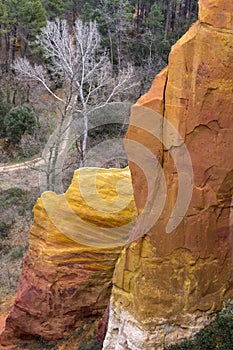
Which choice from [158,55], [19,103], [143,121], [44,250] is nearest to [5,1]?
[19,103]

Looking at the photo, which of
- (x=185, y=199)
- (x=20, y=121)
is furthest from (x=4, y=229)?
(x=185, y=199)

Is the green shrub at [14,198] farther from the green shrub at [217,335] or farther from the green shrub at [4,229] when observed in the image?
the green shrub at [217,335]

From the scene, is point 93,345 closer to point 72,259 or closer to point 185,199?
point 72,259

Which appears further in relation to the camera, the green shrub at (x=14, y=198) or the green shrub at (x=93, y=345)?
the green shrub at (x=14, y=198)

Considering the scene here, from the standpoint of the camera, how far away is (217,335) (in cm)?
847

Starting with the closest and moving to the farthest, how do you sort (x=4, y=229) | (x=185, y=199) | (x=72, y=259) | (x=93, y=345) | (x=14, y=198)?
(x=185, y=199)
(x=93, y=345)
(x=72, y=259)
(x=4, y=229)
(x=14, y=198)

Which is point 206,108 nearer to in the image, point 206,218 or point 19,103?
point 206,218

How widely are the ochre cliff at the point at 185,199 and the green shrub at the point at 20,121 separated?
73.2 ft

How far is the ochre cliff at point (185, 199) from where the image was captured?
7590mm

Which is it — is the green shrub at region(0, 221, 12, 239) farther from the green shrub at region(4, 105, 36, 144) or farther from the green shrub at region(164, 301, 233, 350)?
the green shrub at region(164, 301, 233, 350)

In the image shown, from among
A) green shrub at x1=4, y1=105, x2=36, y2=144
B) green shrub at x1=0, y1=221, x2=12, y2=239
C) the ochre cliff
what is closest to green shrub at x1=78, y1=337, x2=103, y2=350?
the ochre cliff

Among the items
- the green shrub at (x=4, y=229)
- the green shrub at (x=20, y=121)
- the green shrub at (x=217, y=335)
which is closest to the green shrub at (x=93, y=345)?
the green shrub at (x=217, y=335)

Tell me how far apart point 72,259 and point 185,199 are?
5051 millimetres

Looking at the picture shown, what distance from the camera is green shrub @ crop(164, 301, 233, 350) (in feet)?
27.4
